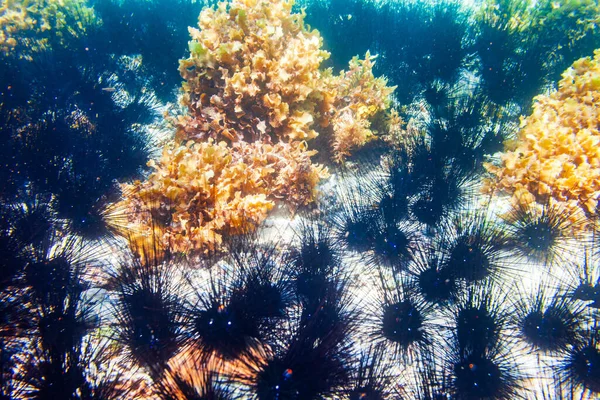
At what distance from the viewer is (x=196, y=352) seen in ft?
8.43

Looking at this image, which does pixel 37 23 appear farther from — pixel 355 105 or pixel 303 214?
pixel 303 214

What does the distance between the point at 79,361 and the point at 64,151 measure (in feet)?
13.1

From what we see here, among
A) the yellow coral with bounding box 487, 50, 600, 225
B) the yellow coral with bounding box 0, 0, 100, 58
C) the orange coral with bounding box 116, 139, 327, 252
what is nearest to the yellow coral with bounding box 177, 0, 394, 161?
the orange coral with bounding box 116, 139, 327, 252

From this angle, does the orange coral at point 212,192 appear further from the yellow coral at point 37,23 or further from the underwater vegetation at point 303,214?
the yellow coral at point 37,23

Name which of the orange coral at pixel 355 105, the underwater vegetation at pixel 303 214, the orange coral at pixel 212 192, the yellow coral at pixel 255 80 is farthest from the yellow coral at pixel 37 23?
the orange coral at pixel 355 105

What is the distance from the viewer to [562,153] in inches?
173

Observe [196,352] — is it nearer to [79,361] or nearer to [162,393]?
[162,393]

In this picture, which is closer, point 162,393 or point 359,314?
point 162,393

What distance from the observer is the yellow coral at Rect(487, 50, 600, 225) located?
13.6ft

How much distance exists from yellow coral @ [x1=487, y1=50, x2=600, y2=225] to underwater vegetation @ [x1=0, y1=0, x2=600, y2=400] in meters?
0.03

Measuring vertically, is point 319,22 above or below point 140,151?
above

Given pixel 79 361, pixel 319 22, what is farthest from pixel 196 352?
pixel 319 22

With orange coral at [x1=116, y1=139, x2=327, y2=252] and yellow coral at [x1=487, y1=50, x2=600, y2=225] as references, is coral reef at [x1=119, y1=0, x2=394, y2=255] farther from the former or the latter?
yellow coral at [x1=487, y1=50, x2=600, y2=225]

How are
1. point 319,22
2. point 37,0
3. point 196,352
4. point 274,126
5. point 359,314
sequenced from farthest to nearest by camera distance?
1. point 37,0
2. point 319,22
3. point 274,126
4. point 359,314
5. point 196,352
